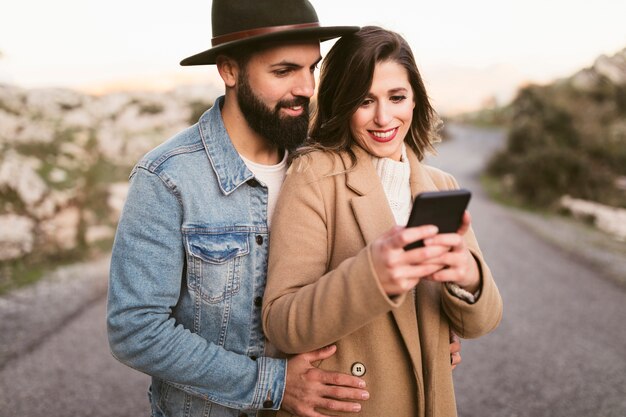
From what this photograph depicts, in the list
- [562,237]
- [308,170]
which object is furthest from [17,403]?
[562,237]

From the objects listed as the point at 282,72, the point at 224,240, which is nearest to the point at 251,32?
the point at 282,72

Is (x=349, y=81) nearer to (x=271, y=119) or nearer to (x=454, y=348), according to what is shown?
(x=271, y=119)

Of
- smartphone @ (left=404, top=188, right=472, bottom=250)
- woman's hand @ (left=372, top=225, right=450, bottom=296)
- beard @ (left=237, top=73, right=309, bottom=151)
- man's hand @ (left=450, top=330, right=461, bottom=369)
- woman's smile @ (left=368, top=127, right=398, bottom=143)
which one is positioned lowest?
man's hand @ (left=450, top=330, right=461, bottom=369)

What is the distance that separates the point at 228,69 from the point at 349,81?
1.67 ft

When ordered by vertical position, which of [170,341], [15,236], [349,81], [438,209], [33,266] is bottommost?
[33,266]

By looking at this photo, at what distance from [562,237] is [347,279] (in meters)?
8.99

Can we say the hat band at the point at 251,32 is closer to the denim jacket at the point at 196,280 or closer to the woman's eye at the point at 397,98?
the denim jacket at the point at 196,280

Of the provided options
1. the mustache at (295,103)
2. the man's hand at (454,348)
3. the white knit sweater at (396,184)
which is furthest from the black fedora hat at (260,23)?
the man's hand at (454,348)

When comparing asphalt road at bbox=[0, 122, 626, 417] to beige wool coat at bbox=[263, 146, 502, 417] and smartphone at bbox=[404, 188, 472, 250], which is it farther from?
smartphone at bbox=[404, 188, 472, 250]

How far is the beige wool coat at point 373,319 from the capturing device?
5.68 feet

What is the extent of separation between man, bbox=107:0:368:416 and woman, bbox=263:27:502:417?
0.14 m

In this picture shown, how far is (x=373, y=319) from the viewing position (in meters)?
1.71

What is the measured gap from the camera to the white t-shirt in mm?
2059

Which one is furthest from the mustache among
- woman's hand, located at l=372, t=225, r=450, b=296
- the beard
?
woman's hand, located at l=372, t=225, r=450, b=296
